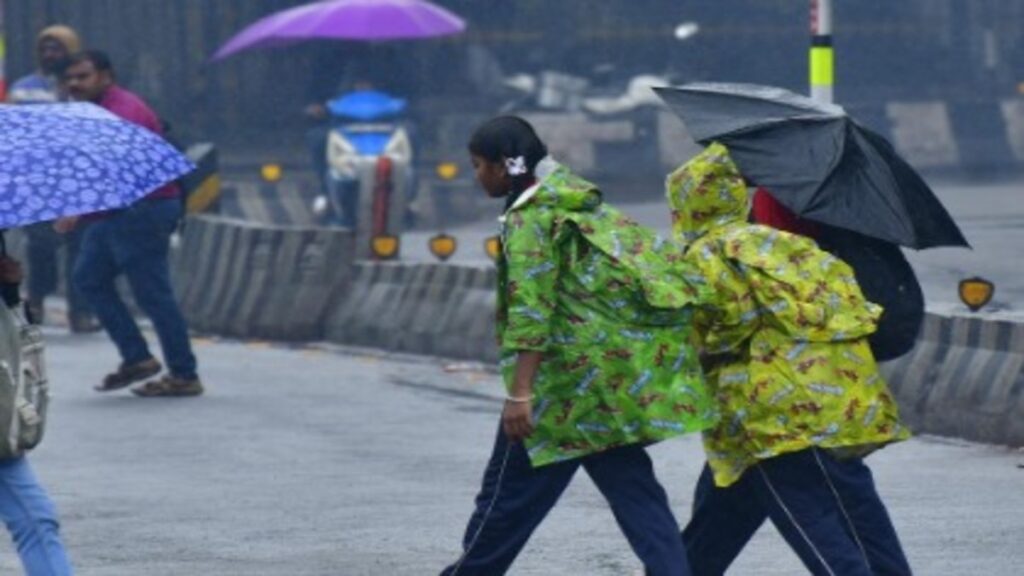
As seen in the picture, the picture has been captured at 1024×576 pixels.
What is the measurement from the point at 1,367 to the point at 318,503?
3.38 metres

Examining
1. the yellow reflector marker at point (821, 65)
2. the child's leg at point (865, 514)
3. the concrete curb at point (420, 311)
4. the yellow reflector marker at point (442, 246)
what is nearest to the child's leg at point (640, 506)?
the child's leg at point (865, 514)

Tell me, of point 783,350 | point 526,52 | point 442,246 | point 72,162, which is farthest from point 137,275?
point 526,52

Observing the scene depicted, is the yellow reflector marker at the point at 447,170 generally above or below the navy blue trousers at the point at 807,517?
below

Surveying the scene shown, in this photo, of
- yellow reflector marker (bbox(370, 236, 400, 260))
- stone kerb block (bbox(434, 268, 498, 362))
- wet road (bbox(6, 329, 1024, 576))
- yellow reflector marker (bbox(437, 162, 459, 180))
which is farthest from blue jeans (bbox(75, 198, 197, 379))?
yellow reflector marker (bbox(437, 162, 459, 180))

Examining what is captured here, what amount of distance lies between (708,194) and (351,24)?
53.3 feet

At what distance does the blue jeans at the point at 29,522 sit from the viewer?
Answer: 750 cm

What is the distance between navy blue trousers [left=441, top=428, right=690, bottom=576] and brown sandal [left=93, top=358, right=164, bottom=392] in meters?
6.71

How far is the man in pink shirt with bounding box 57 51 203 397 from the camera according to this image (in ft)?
45.4

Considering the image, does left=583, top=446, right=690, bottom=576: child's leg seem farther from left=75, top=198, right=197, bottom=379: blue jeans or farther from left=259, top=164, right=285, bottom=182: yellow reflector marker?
left=259, top=164, right=285, bottom=182: yellow reflector marker

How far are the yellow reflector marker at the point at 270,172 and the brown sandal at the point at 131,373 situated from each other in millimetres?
10144

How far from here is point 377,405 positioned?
14062mm

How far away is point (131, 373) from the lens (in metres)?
14.3

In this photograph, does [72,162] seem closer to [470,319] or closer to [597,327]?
[597,327]

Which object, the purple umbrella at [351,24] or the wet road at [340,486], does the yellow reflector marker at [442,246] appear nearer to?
the wet road at [340,486]
